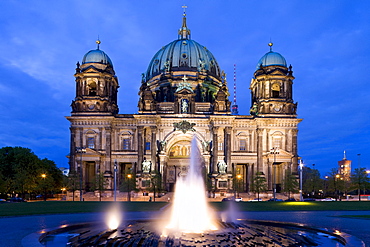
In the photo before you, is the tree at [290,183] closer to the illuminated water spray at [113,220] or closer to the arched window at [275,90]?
the arched window at [275,90]

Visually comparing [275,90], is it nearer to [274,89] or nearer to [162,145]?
[274,89]

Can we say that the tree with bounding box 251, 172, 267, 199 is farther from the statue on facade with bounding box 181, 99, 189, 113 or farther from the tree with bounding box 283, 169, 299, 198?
the statue on facade with bounding box 181, 99, 189, 113

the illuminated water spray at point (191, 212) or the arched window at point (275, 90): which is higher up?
the arched window at point (275, 90)

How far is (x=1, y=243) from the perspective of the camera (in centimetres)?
1502

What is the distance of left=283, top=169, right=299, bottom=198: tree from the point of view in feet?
219

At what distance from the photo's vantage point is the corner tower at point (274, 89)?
77188 mm

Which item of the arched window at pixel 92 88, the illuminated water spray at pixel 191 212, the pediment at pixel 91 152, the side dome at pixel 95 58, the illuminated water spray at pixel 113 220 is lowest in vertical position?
the illuminated water spray at pixel 113 220

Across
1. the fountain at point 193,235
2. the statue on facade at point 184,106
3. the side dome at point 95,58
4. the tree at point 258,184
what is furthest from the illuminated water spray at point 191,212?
the side dome at point 95,58

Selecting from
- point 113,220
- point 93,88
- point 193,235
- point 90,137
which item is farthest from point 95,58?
point 193,235

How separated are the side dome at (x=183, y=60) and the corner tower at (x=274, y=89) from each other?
1580 cm

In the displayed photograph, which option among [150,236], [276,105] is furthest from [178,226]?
[276,105]

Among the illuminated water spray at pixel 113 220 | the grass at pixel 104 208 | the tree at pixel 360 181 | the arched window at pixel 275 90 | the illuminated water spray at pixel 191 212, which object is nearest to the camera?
the illuminated water spray at pixel 191 212

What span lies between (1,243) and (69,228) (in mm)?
5661

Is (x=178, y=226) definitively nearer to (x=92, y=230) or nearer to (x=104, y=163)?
(x=92, y=230)
